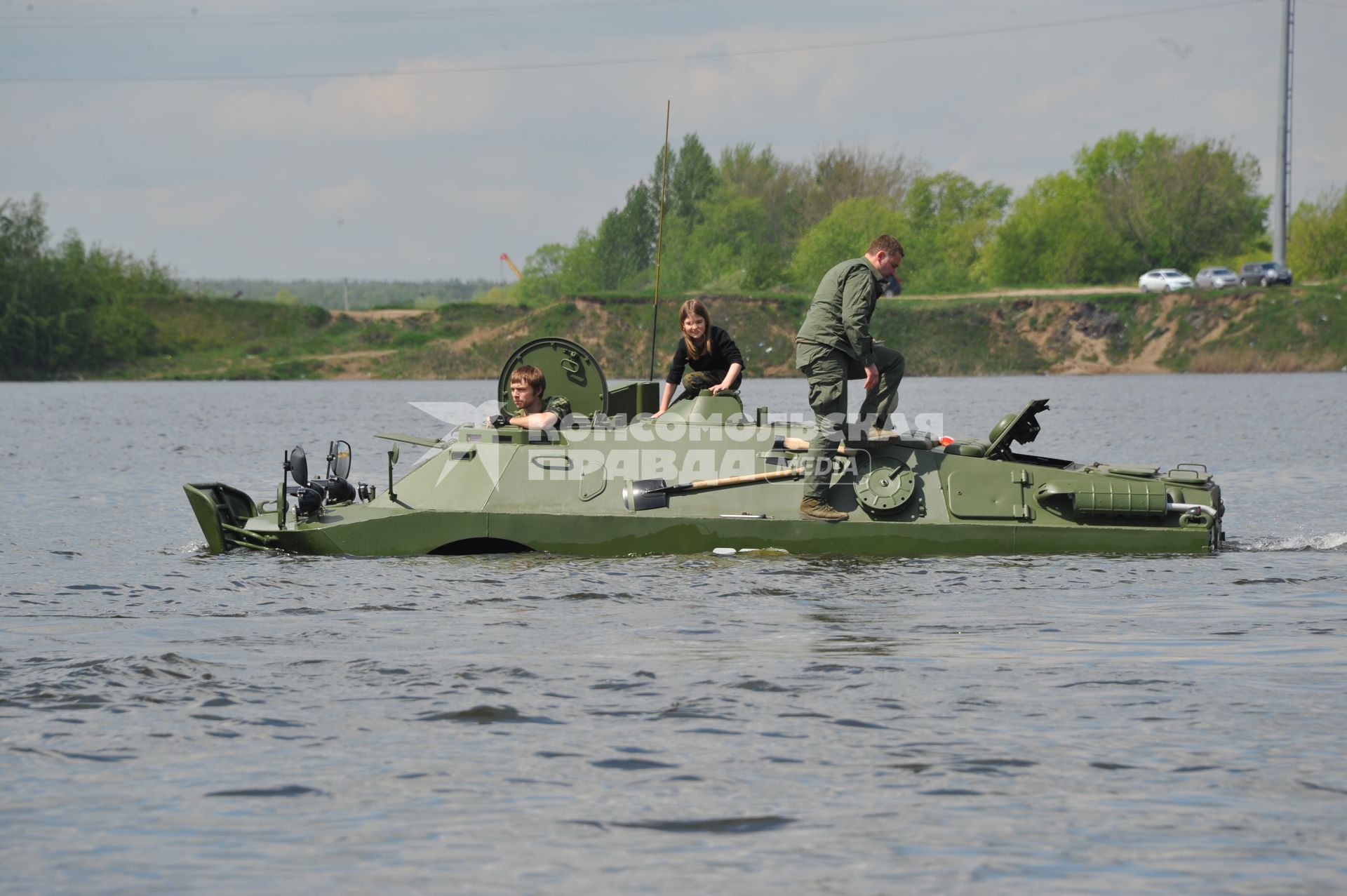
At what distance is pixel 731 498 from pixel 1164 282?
88450 mm

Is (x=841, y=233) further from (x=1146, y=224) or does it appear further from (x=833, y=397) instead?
(x=833, y=397)

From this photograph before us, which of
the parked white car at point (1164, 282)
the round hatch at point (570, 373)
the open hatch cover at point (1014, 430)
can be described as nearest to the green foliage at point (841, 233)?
the parked white car at point (1164, 282)

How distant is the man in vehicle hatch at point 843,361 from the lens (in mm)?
14828

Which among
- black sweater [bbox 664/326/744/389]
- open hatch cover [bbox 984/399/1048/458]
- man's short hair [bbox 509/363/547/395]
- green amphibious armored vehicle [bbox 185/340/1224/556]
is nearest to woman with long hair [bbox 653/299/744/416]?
black sweater [bbox 664/326/744/389]

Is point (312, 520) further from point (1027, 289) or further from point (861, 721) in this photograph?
point (1027, 289)

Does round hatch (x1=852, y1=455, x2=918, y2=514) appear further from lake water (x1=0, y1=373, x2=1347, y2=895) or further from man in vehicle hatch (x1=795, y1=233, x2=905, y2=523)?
lake water (x1=0, y1=373, x2=1347, y2=895)

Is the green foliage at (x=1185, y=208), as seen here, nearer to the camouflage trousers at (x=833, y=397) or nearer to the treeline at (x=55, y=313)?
Result: the treeline at (x=55, y=313)

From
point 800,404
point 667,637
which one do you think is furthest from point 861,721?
point 800,404

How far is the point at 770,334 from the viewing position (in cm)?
10588

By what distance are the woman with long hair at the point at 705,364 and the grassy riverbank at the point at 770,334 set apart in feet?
265

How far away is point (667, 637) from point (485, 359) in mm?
96177

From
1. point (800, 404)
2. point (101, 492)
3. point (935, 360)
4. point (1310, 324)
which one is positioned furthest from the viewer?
point (935, 360)

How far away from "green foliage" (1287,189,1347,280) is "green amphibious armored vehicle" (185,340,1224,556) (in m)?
102

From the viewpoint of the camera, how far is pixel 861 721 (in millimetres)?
9469
